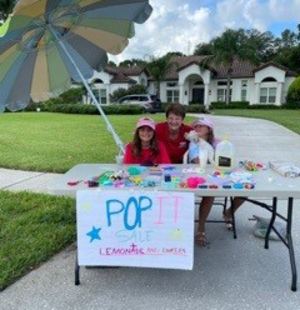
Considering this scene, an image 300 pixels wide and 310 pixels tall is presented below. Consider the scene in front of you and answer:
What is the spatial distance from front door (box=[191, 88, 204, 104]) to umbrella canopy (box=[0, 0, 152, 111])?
3423 centimetres

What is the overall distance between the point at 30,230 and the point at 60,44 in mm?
2087

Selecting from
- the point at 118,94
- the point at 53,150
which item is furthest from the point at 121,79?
the point at 53,150

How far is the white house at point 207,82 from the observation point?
34.1 metres

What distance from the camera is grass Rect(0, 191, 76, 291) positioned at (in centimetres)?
295

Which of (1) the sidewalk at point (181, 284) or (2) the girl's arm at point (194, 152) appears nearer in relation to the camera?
(1) the sidewalk at point (181, 284)

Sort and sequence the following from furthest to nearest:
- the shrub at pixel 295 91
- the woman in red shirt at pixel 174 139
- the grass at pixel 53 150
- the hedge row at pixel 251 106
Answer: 1. the hedge row at pixel 251 106
2. the shrub at pixel 295 91
3. the grass at pixel 53 150
4. the woman in red shirt at pixel 174 139

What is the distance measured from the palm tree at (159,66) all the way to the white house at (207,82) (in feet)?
4.17

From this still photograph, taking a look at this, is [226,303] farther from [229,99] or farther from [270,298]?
[229,99]

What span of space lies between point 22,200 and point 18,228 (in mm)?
1011

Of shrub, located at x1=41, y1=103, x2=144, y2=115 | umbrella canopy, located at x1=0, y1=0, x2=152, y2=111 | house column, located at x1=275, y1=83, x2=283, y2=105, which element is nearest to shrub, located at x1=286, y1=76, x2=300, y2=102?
house column, located at x1=275, y1=83, x2=283, y2=105

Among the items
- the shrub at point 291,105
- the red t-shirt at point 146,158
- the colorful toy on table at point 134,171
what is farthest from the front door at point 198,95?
the colorful toy on table at point 134,171

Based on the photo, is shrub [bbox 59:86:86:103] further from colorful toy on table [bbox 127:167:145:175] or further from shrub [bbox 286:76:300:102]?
colorful toy on table [bbox 127:167:145:175]

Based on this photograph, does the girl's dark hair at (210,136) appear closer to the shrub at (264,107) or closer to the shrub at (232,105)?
the shrub at (264,107)

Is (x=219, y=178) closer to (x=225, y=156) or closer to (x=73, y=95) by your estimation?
(x=225, y=156)
